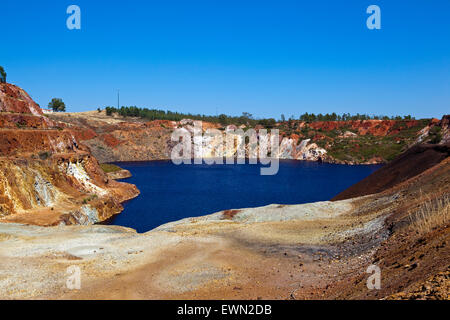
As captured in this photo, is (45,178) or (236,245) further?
(45,178)

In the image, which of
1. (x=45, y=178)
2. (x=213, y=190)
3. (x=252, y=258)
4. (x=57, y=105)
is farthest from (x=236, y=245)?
(x=57, y=105)

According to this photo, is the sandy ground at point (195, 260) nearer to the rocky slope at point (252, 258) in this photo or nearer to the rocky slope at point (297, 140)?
the rocky slope at point (252, 258)

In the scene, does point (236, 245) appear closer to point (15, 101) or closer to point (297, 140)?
point (15, 101)

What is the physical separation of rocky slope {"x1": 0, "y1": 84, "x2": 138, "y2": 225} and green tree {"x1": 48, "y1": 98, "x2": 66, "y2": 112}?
119321mm

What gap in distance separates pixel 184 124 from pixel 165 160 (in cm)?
3215

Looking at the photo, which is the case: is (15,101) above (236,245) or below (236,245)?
above

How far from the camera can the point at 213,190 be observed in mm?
74750

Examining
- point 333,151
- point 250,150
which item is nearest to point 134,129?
point 250,150

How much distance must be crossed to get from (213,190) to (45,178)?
3389cm

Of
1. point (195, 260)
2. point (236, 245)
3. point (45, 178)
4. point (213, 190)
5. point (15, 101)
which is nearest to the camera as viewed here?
point (195, 260)

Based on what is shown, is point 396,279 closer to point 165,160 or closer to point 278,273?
point 278,273

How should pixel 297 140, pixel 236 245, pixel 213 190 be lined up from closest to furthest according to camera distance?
1. pixel 236 245
2. pixel 213 190
3. pixel 297 140

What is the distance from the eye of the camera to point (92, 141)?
13388 cm

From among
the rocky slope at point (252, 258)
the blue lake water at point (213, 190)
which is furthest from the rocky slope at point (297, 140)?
the rocky slope at point (252, 258)
